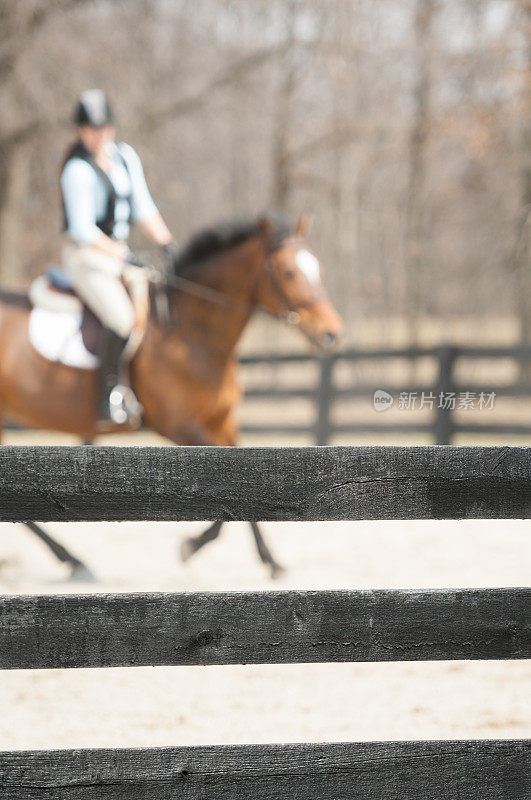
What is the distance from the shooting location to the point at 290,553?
7.46m

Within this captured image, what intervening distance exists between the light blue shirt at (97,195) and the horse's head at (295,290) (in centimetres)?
87

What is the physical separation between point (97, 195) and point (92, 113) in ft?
1.76

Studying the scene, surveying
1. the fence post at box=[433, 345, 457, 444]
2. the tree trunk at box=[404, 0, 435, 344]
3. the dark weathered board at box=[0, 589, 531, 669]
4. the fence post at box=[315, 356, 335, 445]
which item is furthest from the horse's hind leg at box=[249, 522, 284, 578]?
the tree trunk at box=[404, 0, 435, 344]

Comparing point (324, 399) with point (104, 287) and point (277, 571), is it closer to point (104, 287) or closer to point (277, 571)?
point (104, 287)

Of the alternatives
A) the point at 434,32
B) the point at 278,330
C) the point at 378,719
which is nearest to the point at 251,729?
the point at 378,719

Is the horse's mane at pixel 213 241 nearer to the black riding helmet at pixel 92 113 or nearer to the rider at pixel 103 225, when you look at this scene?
the rider at pixel 103 225

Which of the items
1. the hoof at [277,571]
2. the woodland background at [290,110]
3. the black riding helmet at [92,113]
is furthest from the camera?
the woodland background at [290,110]

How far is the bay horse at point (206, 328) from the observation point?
681cm

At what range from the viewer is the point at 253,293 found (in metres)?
6.98

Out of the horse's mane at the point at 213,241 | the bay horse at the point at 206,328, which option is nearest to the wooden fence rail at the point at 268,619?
the bay horse at the point at 206,328

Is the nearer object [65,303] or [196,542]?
[196,542]

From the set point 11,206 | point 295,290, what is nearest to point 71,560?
point 295,290

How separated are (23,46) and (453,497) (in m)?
16.1

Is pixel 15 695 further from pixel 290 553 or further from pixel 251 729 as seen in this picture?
pixel 290 553
